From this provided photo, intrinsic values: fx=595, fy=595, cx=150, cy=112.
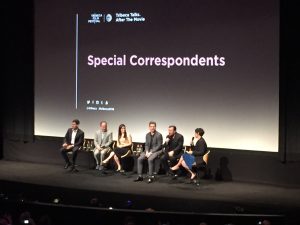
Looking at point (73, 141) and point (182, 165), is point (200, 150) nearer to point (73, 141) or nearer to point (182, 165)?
point (182, 165)

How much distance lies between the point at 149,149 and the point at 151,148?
0.12ft

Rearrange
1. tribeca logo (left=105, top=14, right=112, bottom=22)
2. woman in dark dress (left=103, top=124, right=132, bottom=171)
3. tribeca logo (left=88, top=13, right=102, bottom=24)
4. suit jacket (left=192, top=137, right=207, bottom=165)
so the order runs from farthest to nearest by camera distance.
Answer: tribeca logo (left=88, top=13, right=102, bottom=24), tribeca logo (left=105, top=14, right=112, bottom=22), woman in dark dress (left=103, top=124, right=132, bottom=171), suit jacket (left=192, top=137, right=207, bottom=165)

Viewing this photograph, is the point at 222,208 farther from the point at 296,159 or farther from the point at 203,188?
the point at 296,159

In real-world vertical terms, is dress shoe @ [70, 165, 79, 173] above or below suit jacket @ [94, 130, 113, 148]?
below

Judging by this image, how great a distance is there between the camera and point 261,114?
889 cm

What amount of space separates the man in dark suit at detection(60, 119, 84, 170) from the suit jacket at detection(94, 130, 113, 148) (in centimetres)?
27

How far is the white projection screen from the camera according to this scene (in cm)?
890

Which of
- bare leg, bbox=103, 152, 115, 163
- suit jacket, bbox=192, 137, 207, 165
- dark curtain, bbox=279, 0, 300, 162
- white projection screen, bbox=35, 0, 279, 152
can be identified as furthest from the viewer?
bare leg, bbox=103, 152, 115, 163

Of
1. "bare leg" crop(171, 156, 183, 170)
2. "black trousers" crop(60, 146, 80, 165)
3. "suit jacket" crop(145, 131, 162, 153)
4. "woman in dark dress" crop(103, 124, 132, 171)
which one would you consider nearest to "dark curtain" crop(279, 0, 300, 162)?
"bare leg" crop(171, 156, 183, 170)

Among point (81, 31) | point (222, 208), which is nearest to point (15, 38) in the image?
point (81, 31)

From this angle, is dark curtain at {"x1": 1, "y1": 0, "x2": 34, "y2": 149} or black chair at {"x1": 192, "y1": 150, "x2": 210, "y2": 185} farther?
dark curtain at {"x1": 1, "y1": 0, "x2": 34, "y2": 149}

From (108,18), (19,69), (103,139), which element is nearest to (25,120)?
(19,69)

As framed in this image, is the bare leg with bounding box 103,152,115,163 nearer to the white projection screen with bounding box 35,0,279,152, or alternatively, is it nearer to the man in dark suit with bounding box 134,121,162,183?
the white projection screen with bounding box 35,0,279,152

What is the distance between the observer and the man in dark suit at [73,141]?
9.97 meters
